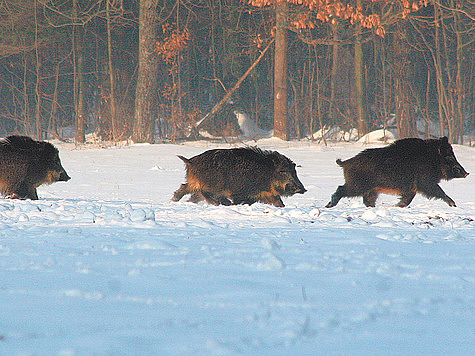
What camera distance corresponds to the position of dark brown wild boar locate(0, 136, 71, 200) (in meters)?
8.42

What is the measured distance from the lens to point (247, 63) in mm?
25531

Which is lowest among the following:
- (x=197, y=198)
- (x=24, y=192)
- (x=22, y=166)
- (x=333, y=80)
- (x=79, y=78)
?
(x=197, y=198)

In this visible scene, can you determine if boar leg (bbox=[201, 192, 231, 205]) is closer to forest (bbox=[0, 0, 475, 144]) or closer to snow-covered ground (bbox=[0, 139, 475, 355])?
snow-covered ground (bbox=[0, 139, 475, 355])

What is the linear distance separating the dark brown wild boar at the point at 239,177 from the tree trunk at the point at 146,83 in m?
12.7

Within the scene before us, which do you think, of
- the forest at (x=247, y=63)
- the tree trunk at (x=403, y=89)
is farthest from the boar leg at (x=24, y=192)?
the tree trunk at (x=403, y=89)

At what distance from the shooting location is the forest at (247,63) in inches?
847

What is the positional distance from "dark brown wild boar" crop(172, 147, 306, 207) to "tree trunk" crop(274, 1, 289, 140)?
40.6 feet

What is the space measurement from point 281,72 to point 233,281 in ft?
58.8

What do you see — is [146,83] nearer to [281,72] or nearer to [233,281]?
[281,72]

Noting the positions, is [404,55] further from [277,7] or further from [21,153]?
[21,153]

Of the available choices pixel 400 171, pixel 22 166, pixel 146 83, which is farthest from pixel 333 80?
pixel 22 166

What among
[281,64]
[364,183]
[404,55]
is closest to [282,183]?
[364,183]

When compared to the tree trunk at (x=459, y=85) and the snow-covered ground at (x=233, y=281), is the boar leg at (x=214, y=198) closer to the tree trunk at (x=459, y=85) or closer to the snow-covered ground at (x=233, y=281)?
the snow-covered ground at (x=233, y=281)

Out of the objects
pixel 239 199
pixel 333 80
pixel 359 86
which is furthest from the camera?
pixel 333 80
